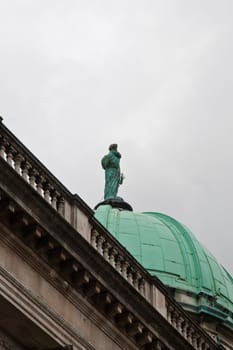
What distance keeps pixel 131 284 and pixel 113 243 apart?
98 centimetres

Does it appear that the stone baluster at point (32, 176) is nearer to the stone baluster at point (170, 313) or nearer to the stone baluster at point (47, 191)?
the stone baluster at point (47, 191)

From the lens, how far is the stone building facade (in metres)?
21.0

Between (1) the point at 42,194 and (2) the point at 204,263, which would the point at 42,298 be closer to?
(1) the point at 42,194

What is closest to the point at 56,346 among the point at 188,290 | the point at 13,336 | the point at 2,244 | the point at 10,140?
the point at 13,336

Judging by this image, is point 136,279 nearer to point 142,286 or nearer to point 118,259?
point 142,286

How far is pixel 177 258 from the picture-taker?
37.9 meters

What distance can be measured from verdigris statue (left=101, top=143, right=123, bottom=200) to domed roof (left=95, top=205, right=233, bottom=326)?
1.46 m

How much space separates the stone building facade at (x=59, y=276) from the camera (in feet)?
68.9

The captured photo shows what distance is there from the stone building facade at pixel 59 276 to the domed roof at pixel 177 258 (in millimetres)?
11258

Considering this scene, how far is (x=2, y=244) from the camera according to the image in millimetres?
20922

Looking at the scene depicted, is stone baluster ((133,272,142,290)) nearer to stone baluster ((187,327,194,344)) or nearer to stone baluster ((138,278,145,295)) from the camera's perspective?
stone baluster ((138,278,145,295))

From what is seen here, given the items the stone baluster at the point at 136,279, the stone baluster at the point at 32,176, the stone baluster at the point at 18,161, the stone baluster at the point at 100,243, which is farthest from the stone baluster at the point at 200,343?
the stone baluster at the point at 18,161

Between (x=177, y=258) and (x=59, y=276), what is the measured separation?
15.9 meters

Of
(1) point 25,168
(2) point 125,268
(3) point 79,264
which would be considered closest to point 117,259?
(2) point 125,268
